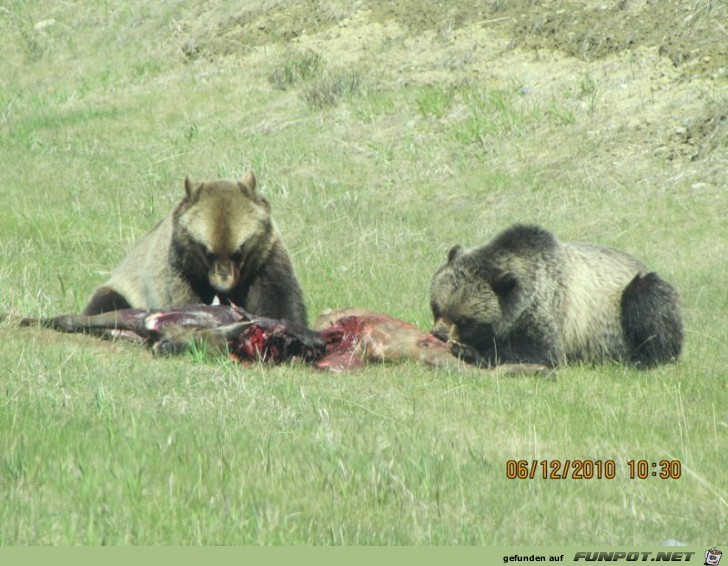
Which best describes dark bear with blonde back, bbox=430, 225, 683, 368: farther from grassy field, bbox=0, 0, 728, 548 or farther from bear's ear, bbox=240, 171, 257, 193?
bear's ear, bbox=240, 171, 257, 193

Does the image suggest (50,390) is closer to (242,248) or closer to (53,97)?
(242,248)

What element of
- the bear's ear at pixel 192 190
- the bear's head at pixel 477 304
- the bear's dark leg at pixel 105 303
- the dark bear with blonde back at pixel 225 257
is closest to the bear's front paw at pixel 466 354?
the bear's head at pixel 477 304

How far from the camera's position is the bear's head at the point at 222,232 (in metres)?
9.30

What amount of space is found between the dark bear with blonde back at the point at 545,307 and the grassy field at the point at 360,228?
0.48m

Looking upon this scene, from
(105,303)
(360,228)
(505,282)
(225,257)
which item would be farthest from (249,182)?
(360,228)

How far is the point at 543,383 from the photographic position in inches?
339

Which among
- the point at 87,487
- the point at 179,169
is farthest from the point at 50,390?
the point at 179,169

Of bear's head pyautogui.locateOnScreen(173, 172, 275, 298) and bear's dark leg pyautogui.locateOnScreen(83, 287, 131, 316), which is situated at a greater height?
bear's head pyautogui.locateOnScreen(173, 172, 275, 298)

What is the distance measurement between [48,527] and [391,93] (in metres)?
16.9

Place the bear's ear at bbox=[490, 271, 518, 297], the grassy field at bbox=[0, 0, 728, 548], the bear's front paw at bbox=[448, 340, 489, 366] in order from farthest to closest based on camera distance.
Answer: the bear's ear at bbox=[490, 271, 518, 297] < the bear's front paw at bbox=[448, 340, 489, 366] < the grassy field at bbox=[0, 0, 728, 548]

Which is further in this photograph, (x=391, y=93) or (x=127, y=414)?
(x=391, y=93)

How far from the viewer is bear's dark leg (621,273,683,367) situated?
9.80 m

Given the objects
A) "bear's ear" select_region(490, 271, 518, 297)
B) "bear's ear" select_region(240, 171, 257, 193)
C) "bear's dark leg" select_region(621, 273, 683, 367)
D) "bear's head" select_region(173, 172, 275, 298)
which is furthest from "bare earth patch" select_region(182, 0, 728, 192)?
"bear's head" select_region(173, 172, 275, 298)

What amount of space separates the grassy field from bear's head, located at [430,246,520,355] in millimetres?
846
